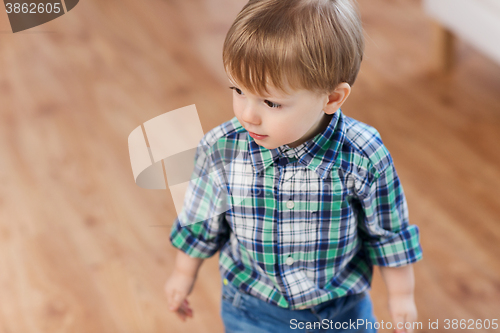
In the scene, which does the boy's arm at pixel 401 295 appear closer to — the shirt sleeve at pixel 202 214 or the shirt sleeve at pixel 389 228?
the shirt sleeve at pixel 389 228

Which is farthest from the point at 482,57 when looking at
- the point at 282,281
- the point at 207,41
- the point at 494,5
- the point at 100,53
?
the point at 282,281

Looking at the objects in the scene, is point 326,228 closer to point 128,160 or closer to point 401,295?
point 401,295

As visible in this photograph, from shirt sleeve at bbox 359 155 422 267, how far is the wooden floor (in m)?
0.31

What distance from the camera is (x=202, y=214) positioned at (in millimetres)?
669

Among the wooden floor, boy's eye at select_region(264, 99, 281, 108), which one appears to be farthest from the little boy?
the wooden floor

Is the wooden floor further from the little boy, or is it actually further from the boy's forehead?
the boy's forehead

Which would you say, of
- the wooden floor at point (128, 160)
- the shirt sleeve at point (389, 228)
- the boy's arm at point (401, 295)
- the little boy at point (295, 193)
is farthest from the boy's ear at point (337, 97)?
the wooden floor at point (128, 160)

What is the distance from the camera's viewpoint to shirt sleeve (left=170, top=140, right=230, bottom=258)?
62 centimetres

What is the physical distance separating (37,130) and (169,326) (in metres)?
0.66

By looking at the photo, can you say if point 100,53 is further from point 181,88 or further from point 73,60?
point 181,88

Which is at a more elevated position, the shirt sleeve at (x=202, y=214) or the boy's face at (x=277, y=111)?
the boy's face at (x=277, y=111)

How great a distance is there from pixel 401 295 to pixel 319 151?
0.21 m

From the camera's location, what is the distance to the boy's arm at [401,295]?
69 centimetres

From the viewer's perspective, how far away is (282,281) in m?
0.67
